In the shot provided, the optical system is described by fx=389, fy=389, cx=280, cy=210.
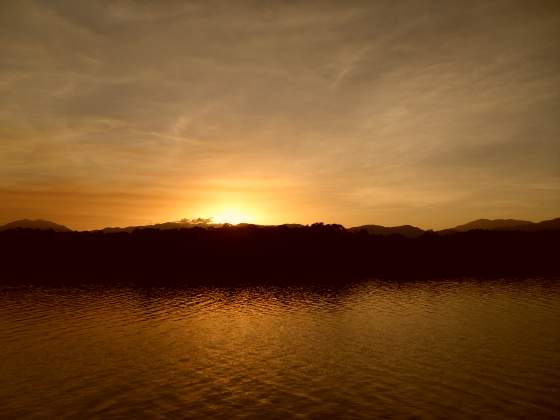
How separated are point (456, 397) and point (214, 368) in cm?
2317

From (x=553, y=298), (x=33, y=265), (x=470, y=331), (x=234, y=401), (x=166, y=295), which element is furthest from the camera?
(x=33, y=265)

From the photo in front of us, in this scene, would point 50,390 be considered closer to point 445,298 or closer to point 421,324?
point 421,324

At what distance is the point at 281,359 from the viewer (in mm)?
43844

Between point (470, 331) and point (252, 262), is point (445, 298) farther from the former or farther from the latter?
point (252, 262)

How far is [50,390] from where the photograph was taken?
34312 mm

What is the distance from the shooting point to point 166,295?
322ft

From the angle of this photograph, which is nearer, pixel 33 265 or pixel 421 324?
pixel 421 324

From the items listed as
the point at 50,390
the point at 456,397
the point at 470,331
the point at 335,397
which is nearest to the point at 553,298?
the point at 470,331


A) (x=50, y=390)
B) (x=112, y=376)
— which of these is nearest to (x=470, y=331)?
(x=112, y=376)

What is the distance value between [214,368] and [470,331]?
126 feet

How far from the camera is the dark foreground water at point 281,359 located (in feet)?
101

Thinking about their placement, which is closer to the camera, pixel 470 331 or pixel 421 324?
pixel 470 331

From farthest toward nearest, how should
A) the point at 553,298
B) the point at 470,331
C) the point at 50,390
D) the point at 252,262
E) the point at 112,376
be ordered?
1. the point at 252,262
2. the point at 553,298
3. the point at 470,331
4. the point at 112,376
5. the point at 50,390

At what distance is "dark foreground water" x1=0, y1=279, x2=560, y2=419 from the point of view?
101 ft
